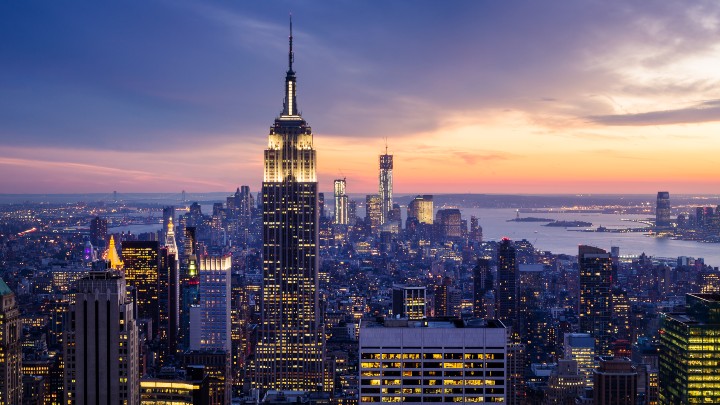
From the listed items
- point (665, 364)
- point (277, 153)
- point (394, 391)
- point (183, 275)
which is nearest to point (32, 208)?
point (277, 153)

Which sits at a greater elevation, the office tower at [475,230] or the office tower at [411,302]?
the office tower at [475,230]

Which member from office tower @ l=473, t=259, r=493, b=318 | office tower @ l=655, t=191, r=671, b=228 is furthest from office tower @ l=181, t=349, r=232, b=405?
office tower @ l=655, t=191, r=671, b=228

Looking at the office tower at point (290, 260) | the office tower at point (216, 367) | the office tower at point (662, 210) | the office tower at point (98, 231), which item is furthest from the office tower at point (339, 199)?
the office tower at point (216, 367)

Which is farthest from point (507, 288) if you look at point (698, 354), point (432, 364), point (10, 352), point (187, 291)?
point (432, 364)

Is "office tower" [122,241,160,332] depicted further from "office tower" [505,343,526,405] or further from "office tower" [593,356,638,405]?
"office tower" [593,356,638,405]

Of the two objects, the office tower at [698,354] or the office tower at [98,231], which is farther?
the office tower at [98,231]

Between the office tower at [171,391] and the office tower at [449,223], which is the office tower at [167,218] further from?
the office tower at [449,223]
